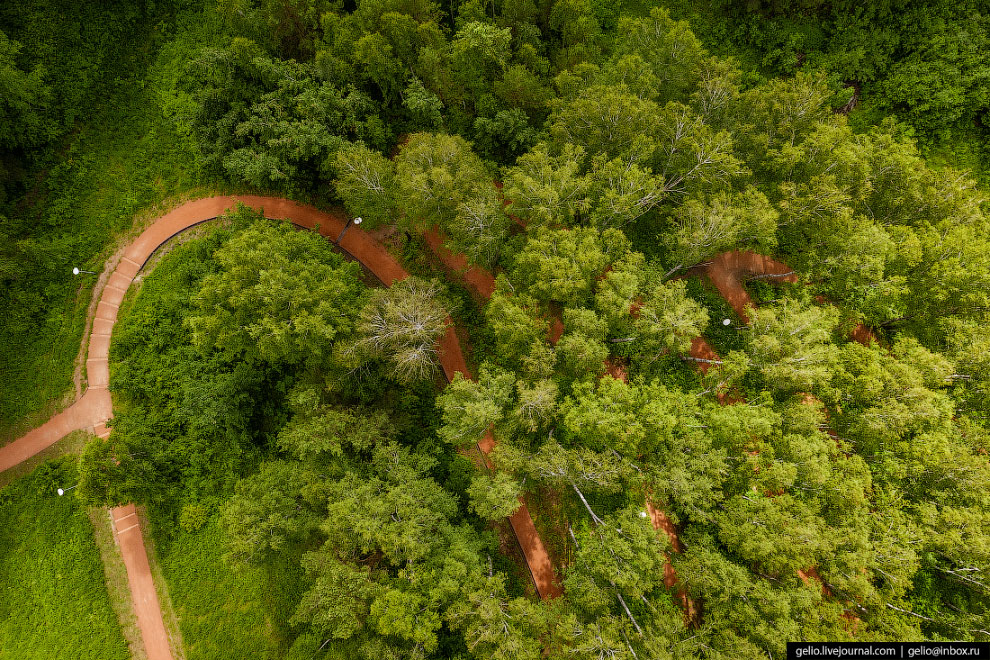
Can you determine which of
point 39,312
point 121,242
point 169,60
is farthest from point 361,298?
point 169,60

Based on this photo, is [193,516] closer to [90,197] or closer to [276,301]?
[276,301]

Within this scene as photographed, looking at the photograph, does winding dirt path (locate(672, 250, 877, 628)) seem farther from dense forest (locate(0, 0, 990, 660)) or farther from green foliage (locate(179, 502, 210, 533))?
green foliage (locate(179, 502, 210, 533))

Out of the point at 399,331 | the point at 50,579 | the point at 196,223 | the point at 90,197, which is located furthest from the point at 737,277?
the point at 50,579

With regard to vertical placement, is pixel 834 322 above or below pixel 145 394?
above

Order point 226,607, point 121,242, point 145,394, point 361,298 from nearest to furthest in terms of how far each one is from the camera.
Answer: point 361,298, point 226,607, point 145,394, point 121,242

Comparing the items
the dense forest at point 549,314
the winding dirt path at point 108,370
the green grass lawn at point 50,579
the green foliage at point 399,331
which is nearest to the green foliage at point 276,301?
the dense forest at point 549,314

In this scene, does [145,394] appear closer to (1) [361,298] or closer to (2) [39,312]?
(2) [39,312]

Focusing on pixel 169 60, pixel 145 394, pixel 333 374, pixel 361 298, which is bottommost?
pixel 145 394
